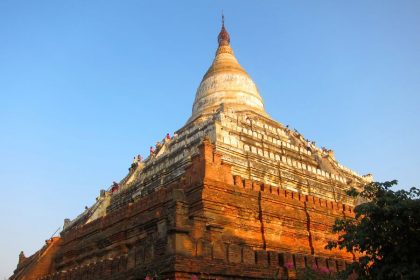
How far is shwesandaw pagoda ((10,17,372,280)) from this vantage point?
10180 millimetres

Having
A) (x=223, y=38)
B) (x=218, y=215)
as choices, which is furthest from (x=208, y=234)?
(x=223, y=38)

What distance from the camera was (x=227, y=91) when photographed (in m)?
29.7

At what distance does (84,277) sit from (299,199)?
7.80 metres

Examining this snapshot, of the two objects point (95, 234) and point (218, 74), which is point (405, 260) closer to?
point (95, 234)

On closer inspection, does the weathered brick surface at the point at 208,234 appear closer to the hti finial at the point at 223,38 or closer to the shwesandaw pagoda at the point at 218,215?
the shwesandaw pagoda at the point at 218,215

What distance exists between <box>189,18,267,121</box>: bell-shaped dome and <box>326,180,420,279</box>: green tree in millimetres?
19626

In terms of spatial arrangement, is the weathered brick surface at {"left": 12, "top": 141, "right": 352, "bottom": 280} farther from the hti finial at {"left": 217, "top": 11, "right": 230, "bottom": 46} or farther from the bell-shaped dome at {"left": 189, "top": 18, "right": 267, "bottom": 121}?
the hti finial at {"left": 217, "top": 11, "right": 230, "bottom": 46}

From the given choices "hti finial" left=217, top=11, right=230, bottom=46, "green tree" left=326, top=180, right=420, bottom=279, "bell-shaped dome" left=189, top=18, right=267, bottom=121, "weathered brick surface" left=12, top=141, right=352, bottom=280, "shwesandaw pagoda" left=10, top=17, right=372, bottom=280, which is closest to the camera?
"green tree" left=326, top=180, right=420, bottom=279

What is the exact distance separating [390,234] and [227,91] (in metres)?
22.6

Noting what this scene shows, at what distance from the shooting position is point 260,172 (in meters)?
17.5

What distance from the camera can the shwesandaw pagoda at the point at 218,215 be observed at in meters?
10.2

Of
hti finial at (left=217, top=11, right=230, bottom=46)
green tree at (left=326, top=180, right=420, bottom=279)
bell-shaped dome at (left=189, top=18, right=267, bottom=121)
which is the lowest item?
green tree at (left=326, top=180, right=420, bottom=279)

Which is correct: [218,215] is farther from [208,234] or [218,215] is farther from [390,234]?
[390,234]

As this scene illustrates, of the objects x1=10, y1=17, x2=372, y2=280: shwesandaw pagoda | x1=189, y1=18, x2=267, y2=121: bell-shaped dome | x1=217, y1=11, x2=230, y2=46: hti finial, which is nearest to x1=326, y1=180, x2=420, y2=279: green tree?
x1=10, y1=17, x2=372, y2=280: shwesandaw pagoda
